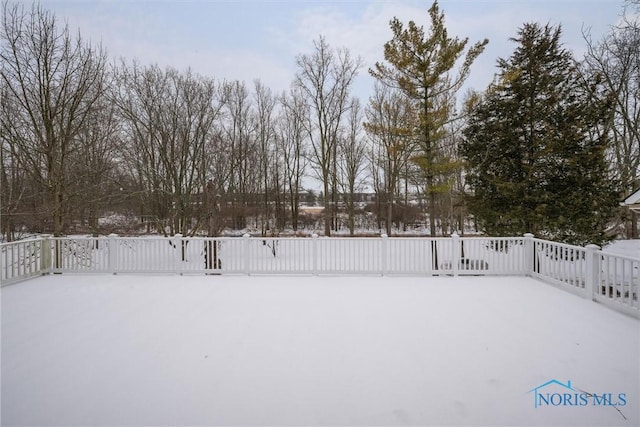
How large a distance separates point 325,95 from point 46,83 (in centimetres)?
1205

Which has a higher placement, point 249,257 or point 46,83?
point 46,83

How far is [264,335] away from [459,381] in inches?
81.7

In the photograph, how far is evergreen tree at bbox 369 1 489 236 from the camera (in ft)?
26.6

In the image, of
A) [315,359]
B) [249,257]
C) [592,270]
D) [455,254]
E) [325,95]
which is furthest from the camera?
[325,95]

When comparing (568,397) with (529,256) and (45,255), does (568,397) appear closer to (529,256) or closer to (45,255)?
(529,256)

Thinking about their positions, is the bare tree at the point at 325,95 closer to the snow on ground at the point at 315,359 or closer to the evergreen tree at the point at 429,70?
the evergreen tree at the point at 429,70

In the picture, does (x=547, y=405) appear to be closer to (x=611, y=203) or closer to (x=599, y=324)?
(x=599, y=324)

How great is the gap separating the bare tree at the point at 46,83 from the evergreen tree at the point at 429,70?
25.7 feet

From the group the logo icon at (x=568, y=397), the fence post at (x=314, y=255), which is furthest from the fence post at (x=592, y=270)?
the fence post at (x=314, y=255)

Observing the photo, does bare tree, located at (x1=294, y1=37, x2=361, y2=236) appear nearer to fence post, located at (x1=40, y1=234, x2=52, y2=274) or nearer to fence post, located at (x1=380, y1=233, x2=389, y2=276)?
fence post, located at (x1=380, y1=233, x2=389, y2=276)

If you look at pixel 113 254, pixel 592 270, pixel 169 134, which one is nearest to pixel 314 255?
pixel 113 254

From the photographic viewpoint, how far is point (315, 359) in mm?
2891

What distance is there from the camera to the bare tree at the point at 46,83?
6.90 m

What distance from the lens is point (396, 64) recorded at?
332 inches
